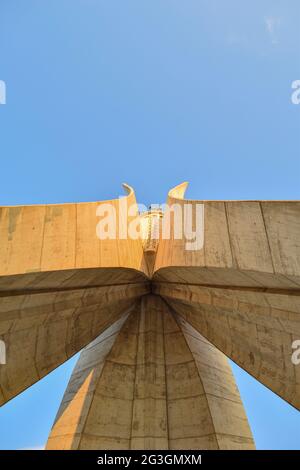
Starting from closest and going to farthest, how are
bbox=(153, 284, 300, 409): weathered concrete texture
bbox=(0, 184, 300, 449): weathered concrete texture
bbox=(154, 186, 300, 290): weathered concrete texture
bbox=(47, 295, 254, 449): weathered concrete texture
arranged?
1. bbox=(154, 186, 300, 290): weathered concrete texture
2. bbox=(0, 184, 300, 449): weathered concrete texture
3. bbox=(153, 284, 300, 409): weathered concrete texture
4. bbox=(47, 295, 254, 449): weathered concrete texture

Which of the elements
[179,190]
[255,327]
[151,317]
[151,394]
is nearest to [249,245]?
[255,327]

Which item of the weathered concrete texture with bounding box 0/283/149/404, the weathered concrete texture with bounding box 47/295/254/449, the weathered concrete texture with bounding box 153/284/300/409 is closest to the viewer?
the weathered concrete texture with bounding box 0/283/149/404

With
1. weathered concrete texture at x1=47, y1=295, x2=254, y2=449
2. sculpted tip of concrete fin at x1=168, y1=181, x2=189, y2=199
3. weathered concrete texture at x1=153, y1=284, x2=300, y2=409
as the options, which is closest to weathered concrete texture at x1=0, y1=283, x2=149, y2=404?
weathered concrete texture at x1=47, y1=295, x2=254, y2=449

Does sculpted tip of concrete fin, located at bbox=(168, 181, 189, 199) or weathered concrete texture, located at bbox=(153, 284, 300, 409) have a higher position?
sculpted tip of concrete fin, located at bbox=(168, 181, 189, 199)

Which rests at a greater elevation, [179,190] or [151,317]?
[179,190]

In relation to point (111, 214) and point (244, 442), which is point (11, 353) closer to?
point (111, 214)

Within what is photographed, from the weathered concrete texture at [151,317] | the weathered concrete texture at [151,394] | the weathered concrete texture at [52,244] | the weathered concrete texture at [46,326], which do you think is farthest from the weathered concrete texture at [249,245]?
the weathered concrete texture at [151,394]

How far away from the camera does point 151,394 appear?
1199 cm

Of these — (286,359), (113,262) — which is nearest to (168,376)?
(286,359)

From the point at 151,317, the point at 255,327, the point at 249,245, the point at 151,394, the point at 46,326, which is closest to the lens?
the point at 249,245

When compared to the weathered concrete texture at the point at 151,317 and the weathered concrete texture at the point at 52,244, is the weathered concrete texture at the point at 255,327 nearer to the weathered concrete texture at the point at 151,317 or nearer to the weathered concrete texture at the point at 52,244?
the weathered concrete texture at the point at 151,317

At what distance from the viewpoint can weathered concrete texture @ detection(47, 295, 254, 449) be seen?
1111cm

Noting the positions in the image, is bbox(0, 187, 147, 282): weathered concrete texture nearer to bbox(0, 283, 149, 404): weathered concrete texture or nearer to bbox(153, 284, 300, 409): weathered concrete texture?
bbox(0, 283, 149, 404): weathered concrete texture

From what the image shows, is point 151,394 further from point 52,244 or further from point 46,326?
point 52,244
